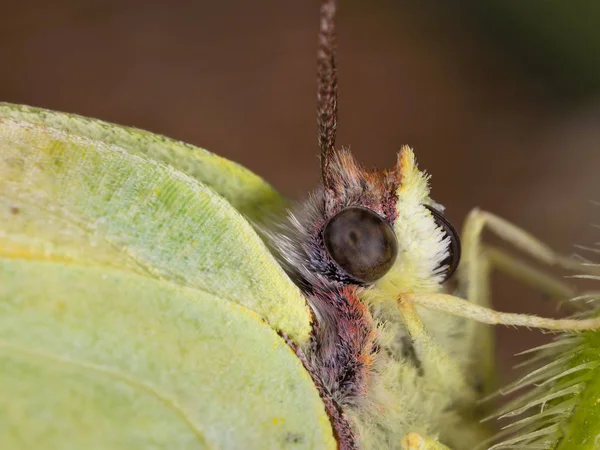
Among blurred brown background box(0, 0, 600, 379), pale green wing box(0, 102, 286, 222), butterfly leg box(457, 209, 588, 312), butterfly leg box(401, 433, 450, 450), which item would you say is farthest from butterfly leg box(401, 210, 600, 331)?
blurred brown background box(0, 0, 600, 379)

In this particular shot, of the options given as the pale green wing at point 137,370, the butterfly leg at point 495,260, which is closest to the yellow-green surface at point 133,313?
the pale green wing at point 137,370

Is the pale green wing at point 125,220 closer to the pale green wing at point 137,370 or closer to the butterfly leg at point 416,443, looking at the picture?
the pale green wing at point 137,370

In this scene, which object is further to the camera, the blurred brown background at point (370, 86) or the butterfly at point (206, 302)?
the blurred brown background at point (370, 86)

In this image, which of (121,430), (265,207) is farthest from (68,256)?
(265,207)

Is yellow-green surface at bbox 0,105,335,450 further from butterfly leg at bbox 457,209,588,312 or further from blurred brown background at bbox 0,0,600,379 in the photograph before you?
blurred brown background at bbox 0,0,600,379

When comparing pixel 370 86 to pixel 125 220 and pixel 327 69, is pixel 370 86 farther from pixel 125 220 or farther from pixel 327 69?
pixel 125 220

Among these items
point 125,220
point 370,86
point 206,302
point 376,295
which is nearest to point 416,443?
point 376,295

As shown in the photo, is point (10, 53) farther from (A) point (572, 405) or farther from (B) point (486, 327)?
(A) point (572, 405)
